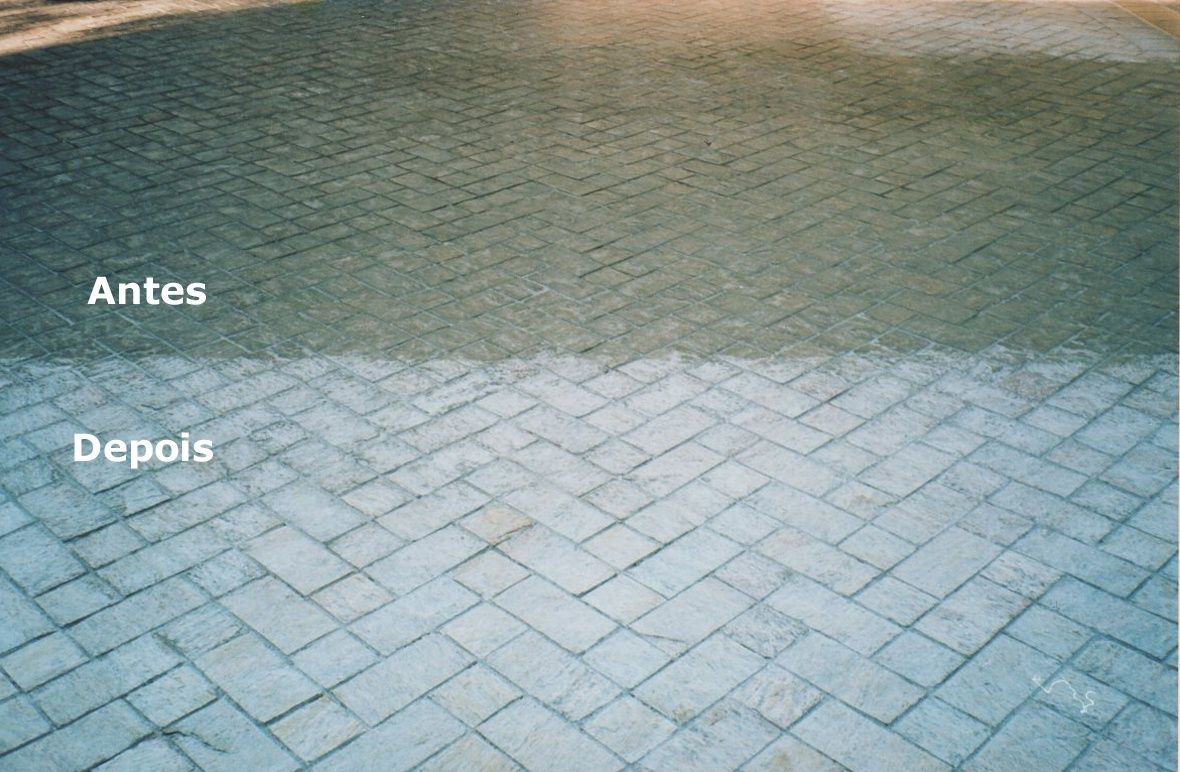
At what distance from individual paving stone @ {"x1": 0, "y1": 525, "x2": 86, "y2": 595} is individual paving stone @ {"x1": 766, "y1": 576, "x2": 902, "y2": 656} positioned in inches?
106

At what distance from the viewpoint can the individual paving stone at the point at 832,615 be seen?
4.13 metres

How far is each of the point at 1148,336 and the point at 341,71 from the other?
7108mm

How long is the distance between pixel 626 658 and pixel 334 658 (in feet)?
3.37

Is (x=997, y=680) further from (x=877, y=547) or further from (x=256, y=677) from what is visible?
(x=256, y=677)

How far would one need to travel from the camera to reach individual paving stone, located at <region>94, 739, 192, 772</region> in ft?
11.8

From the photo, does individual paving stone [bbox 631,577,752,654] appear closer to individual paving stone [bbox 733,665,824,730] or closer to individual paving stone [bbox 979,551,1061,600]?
individual paving stone [bbox 733,665,824,730]

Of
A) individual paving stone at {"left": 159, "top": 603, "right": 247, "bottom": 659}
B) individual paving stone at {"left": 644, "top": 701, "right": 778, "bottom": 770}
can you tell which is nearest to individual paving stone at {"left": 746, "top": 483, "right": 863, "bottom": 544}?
individual paving stone at {"left": 644, "top": 701, "right": 778, "bottom": 770}

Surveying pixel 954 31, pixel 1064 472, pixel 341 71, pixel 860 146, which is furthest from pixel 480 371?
pixel 954 31

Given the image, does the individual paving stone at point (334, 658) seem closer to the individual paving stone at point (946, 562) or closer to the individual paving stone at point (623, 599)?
the individual paving stone at point (623, 599)

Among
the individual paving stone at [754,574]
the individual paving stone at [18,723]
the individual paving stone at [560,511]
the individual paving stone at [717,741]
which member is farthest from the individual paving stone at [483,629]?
the individual paving stone at [18,723]

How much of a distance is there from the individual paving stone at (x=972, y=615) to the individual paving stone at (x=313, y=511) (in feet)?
7.51

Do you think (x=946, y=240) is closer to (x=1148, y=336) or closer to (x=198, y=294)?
(x=1148, y=336)

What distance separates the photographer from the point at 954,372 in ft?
18.9

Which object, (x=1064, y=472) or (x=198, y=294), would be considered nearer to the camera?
(x=1064, y=472)
